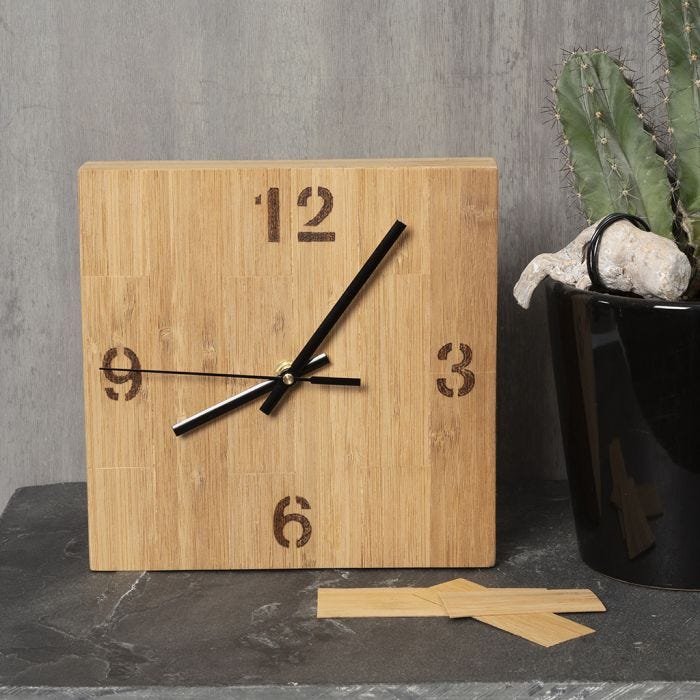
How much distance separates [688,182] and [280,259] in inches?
16.8

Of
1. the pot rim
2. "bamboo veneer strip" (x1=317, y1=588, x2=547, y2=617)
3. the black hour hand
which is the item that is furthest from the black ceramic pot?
the black hour hand

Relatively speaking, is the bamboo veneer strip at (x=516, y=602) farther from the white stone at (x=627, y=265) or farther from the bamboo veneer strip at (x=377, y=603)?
the white stone at (x=627, y=265)

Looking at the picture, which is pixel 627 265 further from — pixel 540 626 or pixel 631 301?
pixel 540 626

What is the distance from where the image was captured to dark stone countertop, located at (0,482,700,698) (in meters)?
0.88

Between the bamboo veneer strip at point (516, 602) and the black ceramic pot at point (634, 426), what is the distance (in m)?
0.07

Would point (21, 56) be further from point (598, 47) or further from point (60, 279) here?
point (598, 47)

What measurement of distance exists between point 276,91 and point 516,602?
686mm

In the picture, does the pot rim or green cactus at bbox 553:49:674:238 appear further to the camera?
green cactus at bbox 553:49:674:238

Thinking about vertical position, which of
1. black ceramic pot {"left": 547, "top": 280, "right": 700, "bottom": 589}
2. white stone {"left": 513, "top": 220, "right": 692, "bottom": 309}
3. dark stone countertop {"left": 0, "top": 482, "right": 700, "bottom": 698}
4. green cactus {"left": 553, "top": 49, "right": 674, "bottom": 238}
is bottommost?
dark stone countertop {"left": 0, "top": 482, "right": 700, "bottom": 698}

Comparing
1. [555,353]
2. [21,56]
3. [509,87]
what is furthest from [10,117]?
[555,353]

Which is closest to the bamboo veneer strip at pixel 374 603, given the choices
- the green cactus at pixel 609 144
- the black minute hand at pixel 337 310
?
the black minute hand at pixel 337 310

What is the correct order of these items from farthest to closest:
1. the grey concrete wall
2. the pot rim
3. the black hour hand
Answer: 1. the grey concrete wall
2. the black hour hand
3. the pot rim

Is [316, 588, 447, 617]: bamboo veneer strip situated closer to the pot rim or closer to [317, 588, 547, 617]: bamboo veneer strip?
[317, 588, 547, 617]: bamboo veneer strip

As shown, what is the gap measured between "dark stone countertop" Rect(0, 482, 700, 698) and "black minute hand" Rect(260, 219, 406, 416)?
0.65 feet
